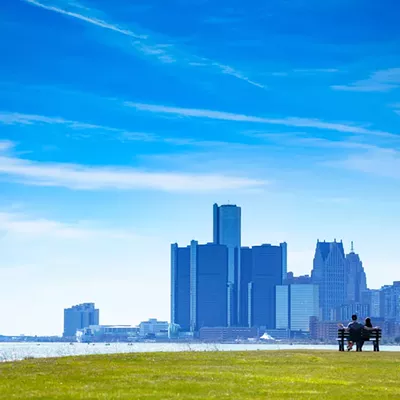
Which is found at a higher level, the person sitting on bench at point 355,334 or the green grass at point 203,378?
the person sitting on bench at point 355,334

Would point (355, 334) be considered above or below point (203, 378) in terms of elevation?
above

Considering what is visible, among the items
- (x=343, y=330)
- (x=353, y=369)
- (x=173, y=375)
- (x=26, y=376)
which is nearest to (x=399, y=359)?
(x=353, y=369)

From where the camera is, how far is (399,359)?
1692 inches

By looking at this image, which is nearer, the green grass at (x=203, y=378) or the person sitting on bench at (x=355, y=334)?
the green grass at (x=203, y=378)

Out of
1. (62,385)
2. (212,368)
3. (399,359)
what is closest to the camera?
(62,385)

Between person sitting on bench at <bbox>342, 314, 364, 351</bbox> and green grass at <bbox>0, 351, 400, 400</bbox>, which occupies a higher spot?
person sitting on bench at <bbox>342, 314, 364, 351</bbox>

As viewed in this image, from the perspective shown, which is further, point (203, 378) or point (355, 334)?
point (355, 334)

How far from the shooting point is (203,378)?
3173 cm

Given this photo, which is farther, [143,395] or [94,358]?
[94,358]

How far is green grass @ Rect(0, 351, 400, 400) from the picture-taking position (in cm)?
2784

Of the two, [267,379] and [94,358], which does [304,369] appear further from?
[94,358]

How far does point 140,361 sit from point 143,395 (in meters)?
13.2

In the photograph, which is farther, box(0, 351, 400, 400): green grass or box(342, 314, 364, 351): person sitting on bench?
box(342, 314, 364, 351): person sitting on bench

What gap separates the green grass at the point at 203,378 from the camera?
2784cm
